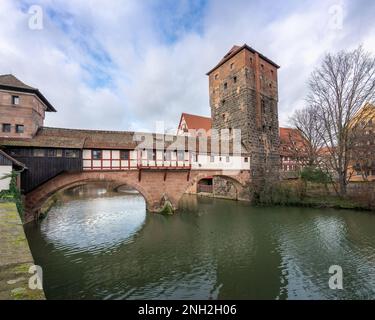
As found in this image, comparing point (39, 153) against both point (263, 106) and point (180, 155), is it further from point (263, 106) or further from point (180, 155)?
point (263, 106)

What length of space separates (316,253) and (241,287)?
3.91 m

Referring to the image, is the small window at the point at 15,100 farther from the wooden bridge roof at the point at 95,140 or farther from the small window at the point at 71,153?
the small window at the point at 71,153

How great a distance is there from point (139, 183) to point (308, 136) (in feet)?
50.8

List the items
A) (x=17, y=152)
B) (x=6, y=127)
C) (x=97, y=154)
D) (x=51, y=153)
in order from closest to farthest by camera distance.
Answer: (x=17, y=152) < (x=51, y=153) < (x=6, y=127) < (x=97, y=154)

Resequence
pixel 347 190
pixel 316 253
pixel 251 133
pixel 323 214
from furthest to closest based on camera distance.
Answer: pixel 251 133, pixel 347 190, pixel 323 214, pixel 316 253

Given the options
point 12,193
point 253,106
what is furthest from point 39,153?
point 253,106

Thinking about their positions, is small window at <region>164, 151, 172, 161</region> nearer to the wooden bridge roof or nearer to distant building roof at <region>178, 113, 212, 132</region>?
the wooden bridge roof

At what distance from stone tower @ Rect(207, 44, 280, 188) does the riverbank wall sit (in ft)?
60.3

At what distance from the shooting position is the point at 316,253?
26.0ft

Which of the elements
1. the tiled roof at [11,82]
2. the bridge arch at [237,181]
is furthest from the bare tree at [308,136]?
the tiled roof at [11,82]

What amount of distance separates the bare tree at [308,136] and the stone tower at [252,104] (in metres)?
2.46

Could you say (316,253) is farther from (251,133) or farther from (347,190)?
(251,133)

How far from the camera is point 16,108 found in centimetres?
1274
